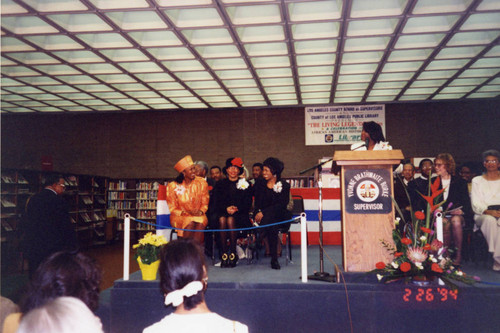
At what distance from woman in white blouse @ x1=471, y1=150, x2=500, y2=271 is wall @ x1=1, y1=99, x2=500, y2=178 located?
21.1 feet

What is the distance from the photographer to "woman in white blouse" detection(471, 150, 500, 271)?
161 inches

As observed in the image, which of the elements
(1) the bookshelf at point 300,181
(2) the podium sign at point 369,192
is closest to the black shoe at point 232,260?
(2) the podium sign at point 369,192

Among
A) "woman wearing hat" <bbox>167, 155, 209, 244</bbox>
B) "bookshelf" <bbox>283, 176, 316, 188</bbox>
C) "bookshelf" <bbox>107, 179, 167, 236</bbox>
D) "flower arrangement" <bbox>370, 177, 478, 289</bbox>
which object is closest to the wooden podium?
"flower arrangement" <bbox>370, 177, 478, 289</bbox>

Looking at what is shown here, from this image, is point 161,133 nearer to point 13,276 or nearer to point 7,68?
point 7,68

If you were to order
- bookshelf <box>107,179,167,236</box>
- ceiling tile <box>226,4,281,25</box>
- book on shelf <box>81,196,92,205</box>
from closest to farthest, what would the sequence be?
1. ceiling tile <box>226,4,281,25</box>
2. book on shelf <box>81,196,92,205</box>
3. bookshelf <box>107,179,167,236</box>

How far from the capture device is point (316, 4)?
561 cm

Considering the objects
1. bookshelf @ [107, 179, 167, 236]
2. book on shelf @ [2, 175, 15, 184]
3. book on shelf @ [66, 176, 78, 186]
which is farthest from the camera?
bookshelf @ [107, 179, 167, 236]

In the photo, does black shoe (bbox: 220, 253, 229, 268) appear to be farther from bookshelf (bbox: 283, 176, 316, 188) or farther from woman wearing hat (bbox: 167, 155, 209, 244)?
bookshelf (bbox: 283, 176, 316, 188)

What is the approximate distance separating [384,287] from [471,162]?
8172 mm

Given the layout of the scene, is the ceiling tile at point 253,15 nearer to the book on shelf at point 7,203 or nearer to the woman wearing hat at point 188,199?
the woman wearing hat at point 188,199

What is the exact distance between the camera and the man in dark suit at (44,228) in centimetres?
387

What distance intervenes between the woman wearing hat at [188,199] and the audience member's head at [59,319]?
142 inches

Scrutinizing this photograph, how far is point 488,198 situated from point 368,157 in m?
1.95

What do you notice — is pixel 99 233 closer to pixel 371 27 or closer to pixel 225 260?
pixel 225 260
